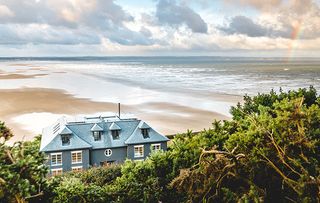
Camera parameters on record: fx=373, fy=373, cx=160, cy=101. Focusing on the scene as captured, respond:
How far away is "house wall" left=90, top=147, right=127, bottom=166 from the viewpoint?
24.0 meters

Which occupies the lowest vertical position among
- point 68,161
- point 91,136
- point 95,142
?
point 68,161

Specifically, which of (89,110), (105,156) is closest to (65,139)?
(105,156)

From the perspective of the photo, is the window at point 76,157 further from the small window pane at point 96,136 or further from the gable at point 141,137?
the gable at point 141,137

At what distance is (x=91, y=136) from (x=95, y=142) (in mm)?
495

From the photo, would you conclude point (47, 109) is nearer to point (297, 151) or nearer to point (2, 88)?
point (2, 88)

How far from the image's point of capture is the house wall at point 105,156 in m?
24.0

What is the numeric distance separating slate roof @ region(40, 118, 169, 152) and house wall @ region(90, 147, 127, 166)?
1.08ft

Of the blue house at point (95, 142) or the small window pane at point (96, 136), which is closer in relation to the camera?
the blue house at point (95, 142)

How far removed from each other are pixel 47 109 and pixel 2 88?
2037 cm

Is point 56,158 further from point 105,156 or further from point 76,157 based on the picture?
point 105,156

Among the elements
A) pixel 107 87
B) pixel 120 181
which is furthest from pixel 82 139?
pixel 107 87

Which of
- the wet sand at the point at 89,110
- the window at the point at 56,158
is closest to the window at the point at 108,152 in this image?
the window at the point at 56,158

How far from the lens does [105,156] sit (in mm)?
24234

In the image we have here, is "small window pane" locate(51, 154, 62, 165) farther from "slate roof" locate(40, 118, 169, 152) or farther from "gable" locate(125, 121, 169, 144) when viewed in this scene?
"gable" locate(125, 121, 169, 144)
